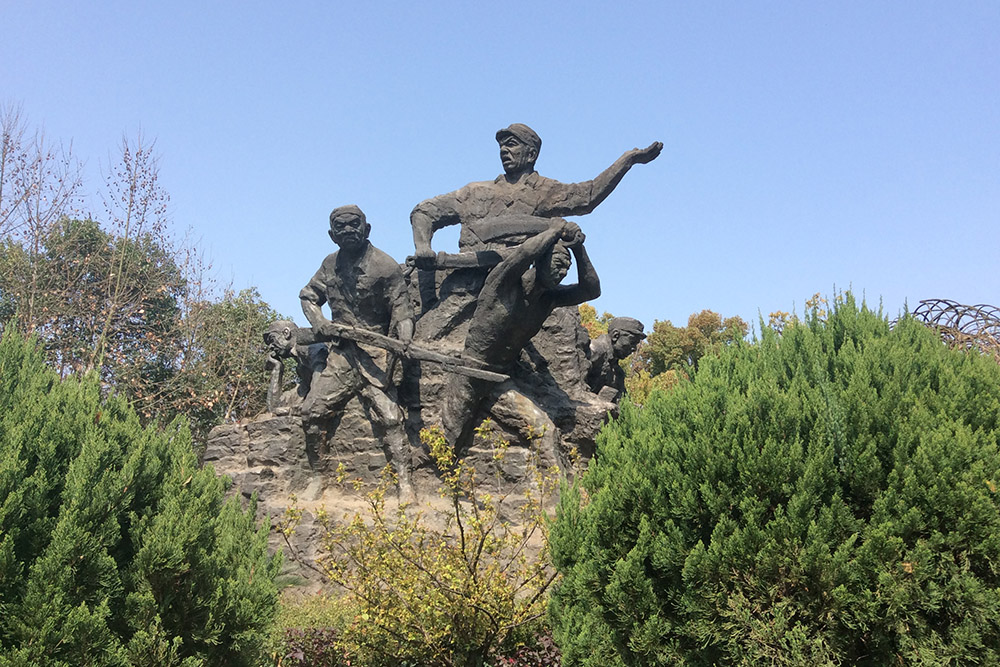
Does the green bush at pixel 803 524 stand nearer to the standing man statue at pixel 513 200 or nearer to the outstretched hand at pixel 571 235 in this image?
the outstretched hand at pixel 571 235

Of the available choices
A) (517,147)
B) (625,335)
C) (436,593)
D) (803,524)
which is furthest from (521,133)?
(803,524)

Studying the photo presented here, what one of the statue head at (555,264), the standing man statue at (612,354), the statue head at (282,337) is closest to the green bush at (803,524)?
the statue head at (555,264)

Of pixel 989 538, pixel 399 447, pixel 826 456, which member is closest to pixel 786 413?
pixel 826 456

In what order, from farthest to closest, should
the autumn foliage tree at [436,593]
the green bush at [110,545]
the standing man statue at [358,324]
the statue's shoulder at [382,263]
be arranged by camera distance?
the statue's shoulder at [382,263] < the standing man statue at [358,324] < the autumn foliage tree at [436,593] < the green bush at [110,545]

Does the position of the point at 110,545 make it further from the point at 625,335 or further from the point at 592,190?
the point at 625,335

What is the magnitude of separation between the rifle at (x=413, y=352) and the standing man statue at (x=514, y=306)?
10 cm

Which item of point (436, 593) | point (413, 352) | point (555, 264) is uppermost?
point (555, 264)

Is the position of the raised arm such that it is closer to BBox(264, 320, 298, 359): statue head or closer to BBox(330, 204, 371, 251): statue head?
BBox(330, 204, 371, 251): statue head

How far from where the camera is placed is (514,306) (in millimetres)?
8008

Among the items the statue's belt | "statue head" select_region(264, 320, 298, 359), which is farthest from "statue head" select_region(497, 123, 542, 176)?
"statue head" select_region(264, 320, 298, 359)

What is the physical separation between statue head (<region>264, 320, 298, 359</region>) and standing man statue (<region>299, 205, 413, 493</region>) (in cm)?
102

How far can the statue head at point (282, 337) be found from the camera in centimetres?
997

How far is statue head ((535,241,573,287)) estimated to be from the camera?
25.6 feet

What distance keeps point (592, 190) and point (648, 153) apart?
75cm
